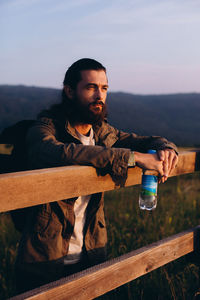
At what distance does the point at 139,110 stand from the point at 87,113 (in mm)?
115070

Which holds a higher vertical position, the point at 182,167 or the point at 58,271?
the point at 182,167

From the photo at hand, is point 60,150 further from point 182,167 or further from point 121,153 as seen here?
point 182,167

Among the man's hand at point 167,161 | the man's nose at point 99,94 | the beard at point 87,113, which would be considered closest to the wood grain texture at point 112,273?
the man's hand at point 167,161

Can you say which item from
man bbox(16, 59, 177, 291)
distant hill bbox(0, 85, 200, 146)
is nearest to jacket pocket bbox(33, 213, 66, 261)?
man bbox(16, 59, 177, 291)

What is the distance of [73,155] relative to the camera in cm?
176

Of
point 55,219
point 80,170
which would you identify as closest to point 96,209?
point 55,219

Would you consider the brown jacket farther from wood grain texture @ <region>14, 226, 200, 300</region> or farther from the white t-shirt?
wood grain texture @ <region>14, 226, 200, 300</region>

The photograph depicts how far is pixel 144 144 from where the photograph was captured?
2.84 m

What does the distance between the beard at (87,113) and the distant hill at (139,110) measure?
253 feet

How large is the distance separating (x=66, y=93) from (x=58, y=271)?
1.53 m

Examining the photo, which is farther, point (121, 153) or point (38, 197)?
point (121, 153)

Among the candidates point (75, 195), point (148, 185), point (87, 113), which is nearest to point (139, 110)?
point (87, 113)

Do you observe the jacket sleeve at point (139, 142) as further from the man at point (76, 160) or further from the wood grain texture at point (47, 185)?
the wood grain texture at point (47, 185)

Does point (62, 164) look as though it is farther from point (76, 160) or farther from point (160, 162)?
point (160, 162)
